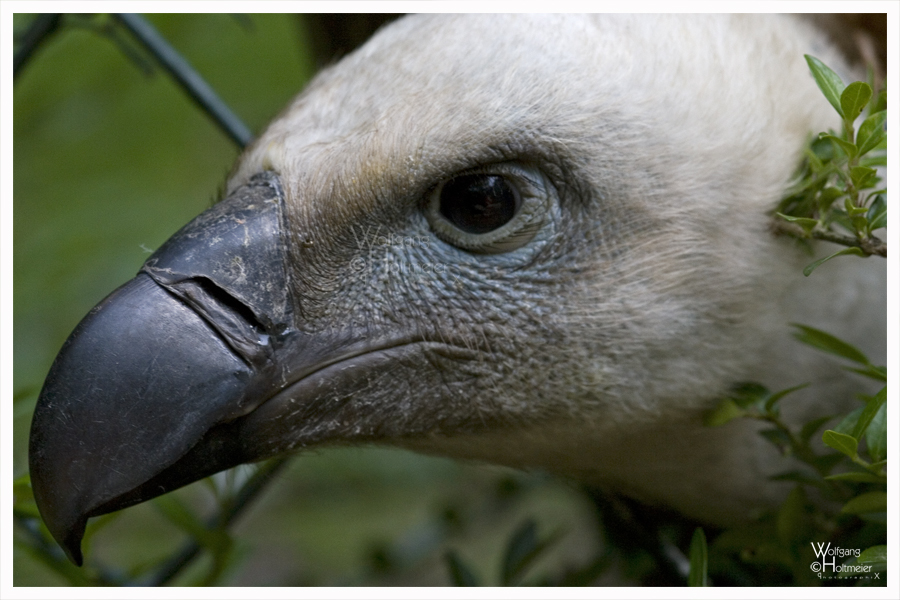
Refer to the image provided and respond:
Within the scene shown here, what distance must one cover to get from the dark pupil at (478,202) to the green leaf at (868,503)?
0.67 m

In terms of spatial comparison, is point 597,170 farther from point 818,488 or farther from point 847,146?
point 818,488

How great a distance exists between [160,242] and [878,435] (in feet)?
6.23

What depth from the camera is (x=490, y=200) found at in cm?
140

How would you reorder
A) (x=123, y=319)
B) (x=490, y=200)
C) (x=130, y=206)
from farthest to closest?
(x=130, y=206), (x=490, y=200), (x=123, y=319)

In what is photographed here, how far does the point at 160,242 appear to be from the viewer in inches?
96.4

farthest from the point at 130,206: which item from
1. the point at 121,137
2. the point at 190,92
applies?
the point at 190,92

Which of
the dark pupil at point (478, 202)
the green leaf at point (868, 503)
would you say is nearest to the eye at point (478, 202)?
the dark pupil at point (478, 202)

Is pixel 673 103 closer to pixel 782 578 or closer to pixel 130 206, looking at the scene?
pixel 782 578

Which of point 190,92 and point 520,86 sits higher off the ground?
point 190,92

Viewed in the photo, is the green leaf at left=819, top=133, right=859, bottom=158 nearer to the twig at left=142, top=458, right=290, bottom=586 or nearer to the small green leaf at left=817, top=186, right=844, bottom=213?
the small green leaf at left=817, top=186, right=844, bottom=213

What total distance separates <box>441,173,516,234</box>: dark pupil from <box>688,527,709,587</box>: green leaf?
57 centimetres

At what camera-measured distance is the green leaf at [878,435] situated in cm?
123

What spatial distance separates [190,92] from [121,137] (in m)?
1.41

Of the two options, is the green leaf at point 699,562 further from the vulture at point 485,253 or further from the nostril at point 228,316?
the nostril at point 228,316
